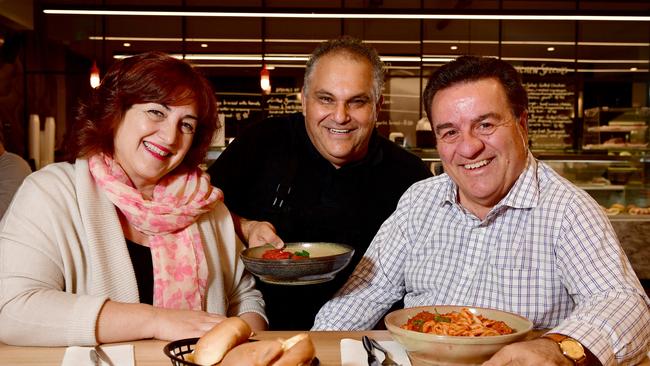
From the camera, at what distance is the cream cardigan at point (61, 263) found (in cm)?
163

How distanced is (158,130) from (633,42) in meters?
10.4

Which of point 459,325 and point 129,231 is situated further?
point 129,231

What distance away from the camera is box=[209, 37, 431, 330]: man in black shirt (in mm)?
2654

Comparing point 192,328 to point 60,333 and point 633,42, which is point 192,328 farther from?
point 633,42

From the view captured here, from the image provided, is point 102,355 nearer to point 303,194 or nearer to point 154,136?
point 154,136

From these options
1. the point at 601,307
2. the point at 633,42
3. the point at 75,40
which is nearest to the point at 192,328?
the point at 601,307

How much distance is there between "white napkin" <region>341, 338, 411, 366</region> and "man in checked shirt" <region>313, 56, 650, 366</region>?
46cm

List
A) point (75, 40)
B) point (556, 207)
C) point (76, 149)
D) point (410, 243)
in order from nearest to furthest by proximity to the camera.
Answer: point (556, 207)
point (76, 149)
point (410, 243)
point (75, 40)

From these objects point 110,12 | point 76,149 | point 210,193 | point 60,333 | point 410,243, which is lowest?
point 60,333

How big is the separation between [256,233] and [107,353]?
78 centimetres

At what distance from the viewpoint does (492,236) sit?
6.56 feet

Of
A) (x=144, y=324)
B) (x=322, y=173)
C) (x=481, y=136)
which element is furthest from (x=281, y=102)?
(x=144, y=324)

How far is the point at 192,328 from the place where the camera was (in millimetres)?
1642

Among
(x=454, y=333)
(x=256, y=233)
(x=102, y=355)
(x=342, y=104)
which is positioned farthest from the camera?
(x=342, y=104)
